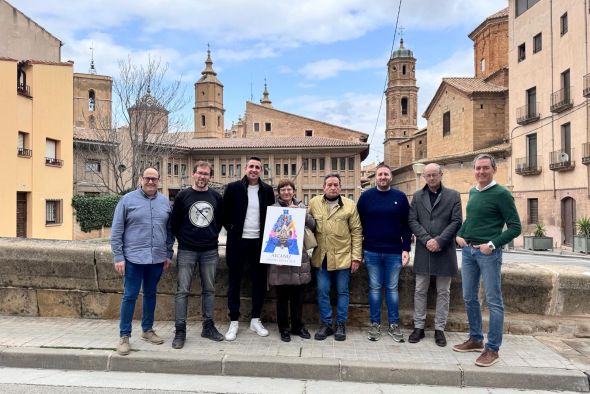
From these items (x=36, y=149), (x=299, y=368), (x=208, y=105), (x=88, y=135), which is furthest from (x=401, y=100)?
(x=299, y=368)

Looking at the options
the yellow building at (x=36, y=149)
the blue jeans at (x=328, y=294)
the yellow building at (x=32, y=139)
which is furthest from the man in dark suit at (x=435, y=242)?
the yellow building at (x=36, y=149)

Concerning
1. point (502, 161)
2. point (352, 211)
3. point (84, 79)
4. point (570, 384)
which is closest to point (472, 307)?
point (570, 384)

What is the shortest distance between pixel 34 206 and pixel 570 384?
28669 millimetres

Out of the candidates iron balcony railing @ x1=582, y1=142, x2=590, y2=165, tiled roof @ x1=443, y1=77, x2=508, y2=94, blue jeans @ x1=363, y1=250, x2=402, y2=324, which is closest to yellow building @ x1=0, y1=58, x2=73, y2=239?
blue jeans @ x1=363, y1=250, x2=402, y2=324

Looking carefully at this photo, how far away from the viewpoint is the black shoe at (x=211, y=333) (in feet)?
16.6

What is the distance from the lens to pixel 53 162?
28297 millimetres

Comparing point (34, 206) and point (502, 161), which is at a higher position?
point (502, 161)

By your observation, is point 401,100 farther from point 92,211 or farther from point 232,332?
point 232,332

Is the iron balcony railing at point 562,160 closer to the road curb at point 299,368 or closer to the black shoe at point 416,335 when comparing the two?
the black shoe at point 416,335

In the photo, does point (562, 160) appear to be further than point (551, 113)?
No

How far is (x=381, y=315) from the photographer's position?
5621 mm

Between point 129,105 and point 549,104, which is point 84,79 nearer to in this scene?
point 129,105

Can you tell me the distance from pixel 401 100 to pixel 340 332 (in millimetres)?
70600

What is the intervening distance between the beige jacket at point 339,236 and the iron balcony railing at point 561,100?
25.9 metres
